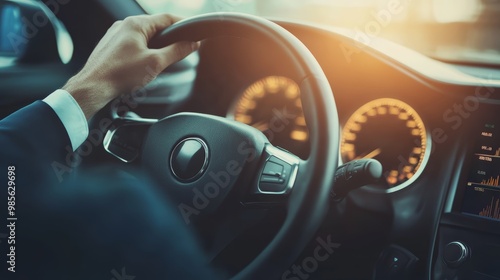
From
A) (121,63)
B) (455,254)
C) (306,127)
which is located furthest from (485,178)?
(121,63)

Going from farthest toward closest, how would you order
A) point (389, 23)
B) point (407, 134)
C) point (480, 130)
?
point (389, 23)
point (407, 134)
point (480, 130)

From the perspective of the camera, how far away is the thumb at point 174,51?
1039 millimetres

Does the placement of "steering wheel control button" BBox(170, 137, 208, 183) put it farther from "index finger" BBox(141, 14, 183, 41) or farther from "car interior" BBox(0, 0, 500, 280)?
"index finger" BBox(141, 14, 183, 41)

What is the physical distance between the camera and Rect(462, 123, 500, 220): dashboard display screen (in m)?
1.25

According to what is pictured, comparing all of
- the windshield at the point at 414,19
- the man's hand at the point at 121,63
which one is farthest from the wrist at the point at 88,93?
the windshield at the point at 414,19

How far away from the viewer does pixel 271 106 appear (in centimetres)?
147

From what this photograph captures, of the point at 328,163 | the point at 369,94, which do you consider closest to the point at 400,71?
the point at 369,94

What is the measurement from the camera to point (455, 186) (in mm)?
1309

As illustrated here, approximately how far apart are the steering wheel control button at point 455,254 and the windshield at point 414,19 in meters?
0.52

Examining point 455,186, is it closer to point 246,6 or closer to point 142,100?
point 246,6

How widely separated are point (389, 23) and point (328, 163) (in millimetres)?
855

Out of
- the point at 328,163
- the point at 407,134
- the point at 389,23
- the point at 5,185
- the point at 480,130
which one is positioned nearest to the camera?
the point at 328,163

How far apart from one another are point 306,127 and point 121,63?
0.38 meters

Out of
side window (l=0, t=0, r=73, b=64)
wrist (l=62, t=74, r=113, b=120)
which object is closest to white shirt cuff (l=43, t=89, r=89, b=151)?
wrist (l=62, t=74, r=113, b=120)
